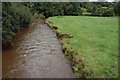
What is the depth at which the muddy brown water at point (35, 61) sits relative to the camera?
11547 millimetres

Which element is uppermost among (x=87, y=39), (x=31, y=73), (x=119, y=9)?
(x=119, y=9)

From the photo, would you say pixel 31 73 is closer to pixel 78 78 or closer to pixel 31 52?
pixel 78 78

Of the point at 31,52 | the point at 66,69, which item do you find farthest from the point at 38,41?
the point at 66,69

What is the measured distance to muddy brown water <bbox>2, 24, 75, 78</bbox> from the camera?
11547 millimetres

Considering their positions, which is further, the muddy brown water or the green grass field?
the muddy brown water

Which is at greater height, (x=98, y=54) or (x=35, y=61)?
(x=98, y=54)

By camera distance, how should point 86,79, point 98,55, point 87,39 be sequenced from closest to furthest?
point 86,79, point 98,55, point 87,39

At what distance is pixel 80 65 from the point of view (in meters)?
11.7

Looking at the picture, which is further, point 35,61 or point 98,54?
point 35,61

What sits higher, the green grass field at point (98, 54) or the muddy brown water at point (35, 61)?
the green grass field at point (98, 54)

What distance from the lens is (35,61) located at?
45.3ft

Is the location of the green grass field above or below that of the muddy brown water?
above

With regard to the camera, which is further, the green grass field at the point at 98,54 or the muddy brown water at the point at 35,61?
the muddy brown water at the point at 35,61

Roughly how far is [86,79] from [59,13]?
3753cm
